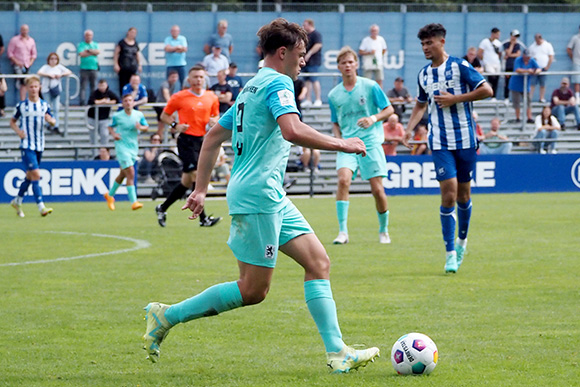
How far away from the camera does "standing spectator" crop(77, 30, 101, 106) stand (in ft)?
79.6

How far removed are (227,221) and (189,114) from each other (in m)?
2.26

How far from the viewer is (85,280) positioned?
9773 mm

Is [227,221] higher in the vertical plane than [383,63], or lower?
lower

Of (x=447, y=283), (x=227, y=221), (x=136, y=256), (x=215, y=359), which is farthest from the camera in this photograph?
(x=227, y=221)

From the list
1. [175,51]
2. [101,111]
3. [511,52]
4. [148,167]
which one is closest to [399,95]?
[511,52]

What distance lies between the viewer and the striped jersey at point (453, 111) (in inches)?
391

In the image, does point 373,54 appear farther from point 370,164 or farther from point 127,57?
point 370,164

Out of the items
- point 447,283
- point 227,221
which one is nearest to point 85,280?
point 447,283

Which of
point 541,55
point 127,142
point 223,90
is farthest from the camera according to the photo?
point 541,55

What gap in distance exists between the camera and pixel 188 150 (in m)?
15.6

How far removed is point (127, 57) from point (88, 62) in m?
1.01

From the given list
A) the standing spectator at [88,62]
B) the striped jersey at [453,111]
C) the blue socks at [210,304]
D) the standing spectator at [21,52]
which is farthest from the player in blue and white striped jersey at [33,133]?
the blue socks at [210,304]

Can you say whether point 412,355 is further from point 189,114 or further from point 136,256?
point 189,114

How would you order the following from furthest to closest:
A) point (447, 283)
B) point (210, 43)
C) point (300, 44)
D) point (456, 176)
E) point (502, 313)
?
point (210, 43) → point (456, 176) → point (447, 283) → point (502, 313) → point (300, 44)
